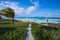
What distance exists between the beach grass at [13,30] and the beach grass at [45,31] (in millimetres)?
139

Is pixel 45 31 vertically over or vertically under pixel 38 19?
under

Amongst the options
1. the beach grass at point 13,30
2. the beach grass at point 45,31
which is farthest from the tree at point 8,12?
the beach grass at point 45,31

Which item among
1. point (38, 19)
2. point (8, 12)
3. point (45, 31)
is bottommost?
point (45, 31)

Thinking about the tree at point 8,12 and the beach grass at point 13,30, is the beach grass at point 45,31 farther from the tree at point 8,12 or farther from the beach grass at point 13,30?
the tree at point 8,12

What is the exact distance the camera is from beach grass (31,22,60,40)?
2.00 m

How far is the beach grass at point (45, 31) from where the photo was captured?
2000mm

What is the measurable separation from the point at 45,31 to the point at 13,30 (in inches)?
17.9

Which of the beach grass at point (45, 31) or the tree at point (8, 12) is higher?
the tree at point (8, 12)

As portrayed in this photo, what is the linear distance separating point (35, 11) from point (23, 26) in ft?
0.90

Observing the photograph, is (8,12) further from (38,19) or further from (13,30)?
(38,19)

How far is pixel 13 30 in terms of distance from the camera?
78.6 inches

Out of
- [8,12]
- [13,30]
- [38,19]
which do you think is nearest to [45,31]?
[38,19]

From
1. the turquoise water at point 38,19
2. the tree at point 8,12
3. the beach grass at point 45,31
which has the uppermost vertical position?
the tree at point 8,12

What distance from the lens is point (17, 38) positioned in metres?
1.96
